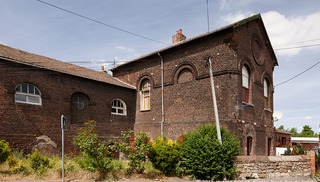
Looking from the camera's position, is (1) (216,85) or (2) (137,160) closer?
(2) (137,160)

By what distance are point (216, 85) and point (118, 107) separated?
8244mm

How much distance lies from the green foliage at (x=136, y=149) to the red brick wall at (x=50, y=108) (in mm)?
6249

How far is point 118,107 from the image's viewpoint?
61.3 ft

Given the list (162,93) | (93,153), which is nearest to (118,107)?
(162,93)

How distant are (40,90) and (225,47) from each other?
12.0 m

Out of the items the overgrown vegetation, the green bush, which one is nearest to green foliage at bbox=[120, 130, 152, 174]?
the overgrown vegetation

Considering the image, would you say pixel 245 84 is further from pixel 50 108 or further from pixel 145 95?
pixel 50 108

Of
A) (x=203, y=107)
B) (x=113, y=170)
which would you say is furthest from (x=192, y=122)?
(x=113, y=170)

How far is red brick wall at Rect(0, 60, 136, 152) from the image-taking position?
12492 millimetres

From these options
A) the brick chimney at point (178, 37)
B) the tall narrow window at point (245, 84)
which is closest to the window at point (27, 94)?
the brick chimney at point (178, 37)

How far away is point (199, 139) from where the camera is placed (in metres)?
11.0

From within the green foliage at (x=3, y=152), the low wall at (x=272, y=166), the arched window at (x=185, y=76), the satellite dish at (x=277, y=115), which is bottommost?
the low wall at (x=272, y=166)

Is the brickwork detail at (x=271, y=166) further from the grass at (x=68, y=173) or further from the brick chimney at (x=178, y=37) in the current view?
the brick chimney at (x=178, y=37)

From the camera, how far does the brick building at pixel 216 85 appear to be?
14.5 meters
